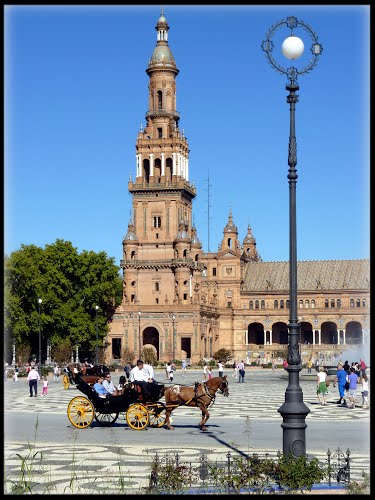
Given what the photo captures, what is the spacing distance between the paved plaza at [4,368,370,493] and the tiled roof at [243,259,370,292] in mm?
103629

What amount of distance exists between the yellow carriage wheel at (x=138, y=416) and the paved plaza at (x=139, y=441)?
22cm

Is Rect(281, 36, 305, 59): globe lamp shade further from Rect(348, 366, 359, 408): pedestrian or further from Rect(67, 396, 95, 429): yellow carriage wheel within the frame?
Rect(348, 366, 359, 408): pedestrian

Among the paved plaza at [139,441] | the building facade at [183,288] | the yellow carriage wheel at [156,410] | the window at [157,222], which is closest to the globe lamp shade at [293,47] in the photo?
the paved plaza at [139,441]

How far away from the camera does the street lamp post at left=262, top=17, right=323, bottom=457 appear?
16672mm

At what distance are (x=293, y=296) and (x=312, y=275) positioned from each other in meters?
125

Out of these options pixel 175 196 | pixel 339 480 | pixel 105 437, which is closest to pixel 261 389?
pixel 105 437

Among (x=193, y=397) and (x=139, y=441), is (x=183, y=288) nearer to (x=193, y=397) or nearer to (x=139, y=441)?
(x=193, y=397)

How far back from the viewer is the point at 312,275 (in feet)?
464

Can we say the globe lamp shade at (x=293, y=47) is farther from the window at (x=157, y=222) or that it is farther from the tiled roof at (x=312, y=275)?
the tiled roof at (x=312, y=275)

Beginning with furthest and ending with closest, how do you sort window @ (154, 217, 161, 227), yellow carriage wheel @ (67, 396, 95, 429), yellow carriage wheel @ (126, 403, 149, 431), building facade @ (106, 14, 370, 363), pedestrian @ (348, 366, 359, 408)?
window @ (154, 217, 161, 227), building facade @ (106, 14, 370, 363), pedestrian @ (348, 366, 359, 408), yellow carriage wheel @ (67, 396, 95, 429), yellow carriage wheel @ (126, 403, 149, 431)

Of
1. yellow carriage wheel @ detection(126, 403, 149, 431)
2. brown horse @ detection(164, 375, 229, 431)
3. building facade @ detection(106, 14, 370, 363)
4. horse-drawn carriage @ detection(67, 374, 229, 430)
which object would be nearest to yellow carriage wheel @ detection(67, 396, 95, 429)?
horse-drawn carriage @ detection(67, 374, 229, 430)

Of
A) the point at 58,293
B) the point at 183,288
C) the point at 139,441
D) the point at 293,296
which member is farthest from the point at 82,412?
the point at 183,288

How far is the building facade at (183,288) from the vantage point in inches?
4400

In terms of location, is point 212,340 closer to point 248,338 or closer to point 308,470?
point 248,338
